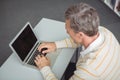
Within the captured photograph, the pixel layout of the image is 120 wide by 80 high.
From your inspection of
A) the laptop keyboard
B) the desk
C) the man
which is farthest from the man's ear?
the laptop keyboard

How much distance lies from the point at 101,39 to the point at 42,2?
227 cm

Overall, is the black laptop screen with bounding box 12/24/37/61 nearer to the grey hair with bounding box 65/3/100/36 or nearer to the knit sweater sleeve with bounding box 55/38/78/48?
the knit sweater sleeve with bounding box 55/38/78/48

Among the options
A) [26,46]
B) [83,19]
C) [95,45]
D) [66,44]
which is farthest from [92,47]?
[26,46]

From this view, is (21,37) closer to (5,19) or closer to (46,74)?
(46,74)

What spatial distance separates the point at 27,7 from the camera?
10.9ft

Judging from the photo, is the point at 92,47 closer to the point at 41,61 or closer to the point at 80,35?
the point at 80,35

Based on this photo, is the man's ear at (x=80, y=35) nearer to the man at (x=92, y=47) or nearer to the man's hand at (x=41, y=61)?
the man at (x=92, y=47)

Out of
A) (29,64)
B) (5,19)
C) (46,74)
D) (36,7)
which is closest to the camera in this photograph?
(46,74)

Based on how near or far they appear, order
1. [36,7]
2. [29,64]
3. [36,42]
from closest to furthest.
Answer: [29,64] → [36,42] → [36,7]

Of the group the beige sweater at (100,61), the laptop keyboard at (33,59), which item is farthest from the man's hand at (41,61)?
the beige sweater at (100,61)

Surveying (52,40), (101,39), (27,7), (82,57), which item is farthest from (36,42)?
(27,7)

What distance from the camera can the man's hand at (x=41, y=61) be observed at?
4.80 ft

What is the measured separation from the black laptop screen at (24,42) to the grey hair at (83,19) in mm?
434

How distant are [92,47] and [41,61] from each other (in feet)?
1.32
